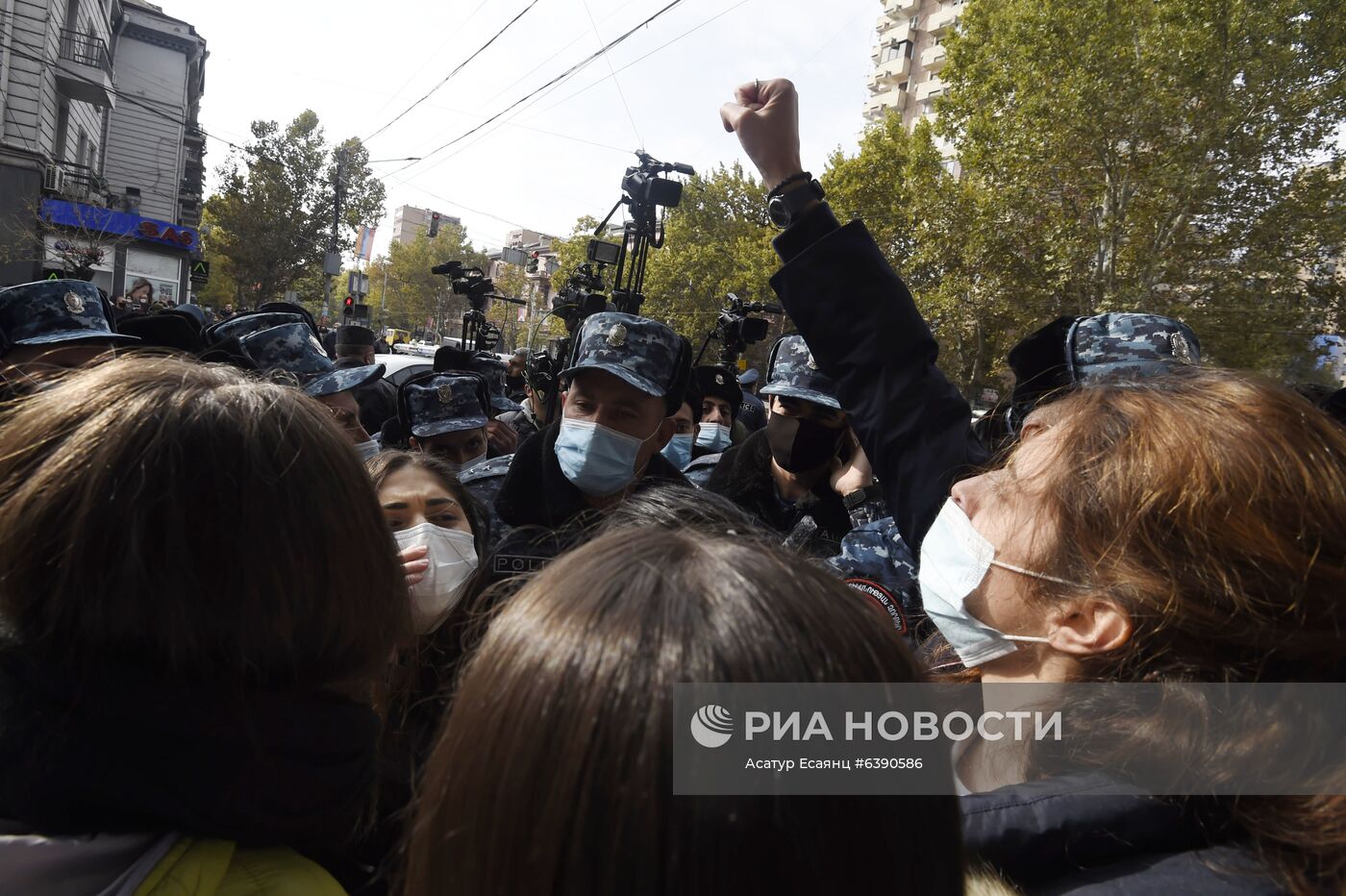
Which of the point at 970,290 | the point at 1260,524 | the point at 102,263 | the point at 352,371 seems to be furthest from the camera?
the point at 102,263

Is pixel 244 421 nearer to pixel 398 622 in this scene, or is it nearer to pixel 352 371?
pixel 398 622

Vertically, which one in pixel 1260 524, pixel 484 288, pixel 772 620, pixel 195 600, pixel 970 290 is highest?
pixel 970 290

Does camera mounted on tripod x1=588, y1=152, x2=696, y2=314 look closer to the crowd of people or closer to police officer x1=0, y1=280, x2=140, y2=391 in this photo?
police officer x1=0, y1=280, x2=140, y2=391

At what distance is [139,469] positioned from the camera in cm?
95

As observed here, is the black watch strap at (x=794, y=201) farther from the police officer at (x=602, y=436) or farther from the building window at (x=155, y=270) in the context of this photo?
the building window at (x=155, y=270)

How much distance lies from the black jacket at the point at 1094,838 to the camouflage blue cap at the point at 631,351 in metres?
1.90

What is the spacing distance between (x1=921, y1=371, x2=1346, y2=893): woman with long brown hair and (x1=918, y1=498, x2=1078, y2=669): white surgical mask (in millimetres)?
57

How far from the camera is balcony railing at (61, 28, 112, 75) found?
21.7 meters

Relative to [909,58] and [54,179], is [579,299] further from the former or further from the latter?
[909,58]

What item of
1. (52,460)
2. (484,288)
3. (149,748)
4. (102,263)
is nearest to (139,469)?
(52,460)

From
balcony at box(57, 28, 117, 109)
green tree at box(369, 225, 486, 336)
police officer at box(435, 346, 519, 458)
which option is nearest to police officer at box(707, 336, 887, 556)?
police officer at box(435, 346, 519, 458)

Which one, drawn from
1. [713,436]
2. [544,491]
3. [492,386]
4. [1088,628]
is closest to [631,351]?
[544,491]

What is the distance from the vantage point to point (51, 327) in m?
3.11

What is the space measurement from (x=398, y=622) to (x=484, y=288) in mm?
7197
